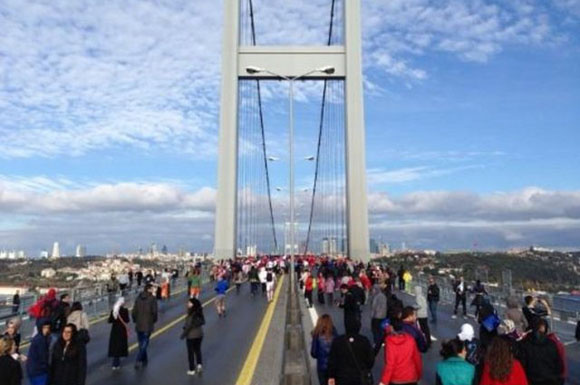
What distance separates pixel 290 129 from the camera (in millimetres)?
26641

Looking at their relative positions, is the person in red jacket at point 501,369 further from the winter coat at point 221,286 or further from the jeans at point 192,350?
the winter coat at point 221,286

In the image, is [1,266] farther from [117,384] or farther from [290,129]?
[117,384]

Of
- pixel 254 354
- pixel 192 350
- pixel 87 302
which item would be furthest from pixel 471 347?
pixel 87 302

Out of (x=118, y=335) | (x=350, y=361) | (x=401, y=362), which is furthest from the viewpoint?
(x=118, y=335)

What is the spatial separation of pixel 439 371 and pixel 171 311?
697 inches

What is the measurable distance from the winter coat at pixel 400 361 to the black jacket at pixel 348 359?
21 centimetres

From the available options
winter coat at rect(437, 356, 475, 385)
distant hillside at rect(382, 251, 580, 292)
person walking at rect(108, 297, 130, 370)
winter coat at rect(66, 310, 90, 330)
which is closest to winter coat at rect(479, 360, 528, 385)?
winter coat at rect(437, 356, 475, 385)

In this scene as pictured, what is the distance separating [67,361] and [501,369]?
4.77m

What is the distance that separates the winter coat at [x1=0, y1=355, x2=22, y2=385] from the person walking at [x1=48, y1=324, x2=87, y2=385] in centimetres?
85

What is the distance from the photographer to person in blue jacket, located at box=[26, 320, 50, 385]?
7293 mm

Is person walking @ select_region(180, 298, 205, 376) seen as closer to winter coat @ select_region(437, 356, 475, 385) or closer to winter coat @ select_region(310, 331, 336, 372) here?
winter coat @ select_region(310, 331, 336, 372)

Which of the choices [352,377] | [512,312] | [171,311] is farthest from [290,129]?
[352,377]

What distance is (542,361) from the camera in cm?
607

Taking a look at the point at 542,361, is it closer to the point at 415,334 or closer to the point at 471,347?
the point at 471,347
